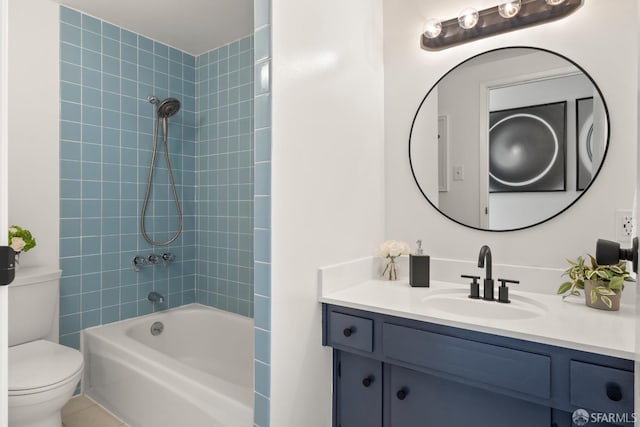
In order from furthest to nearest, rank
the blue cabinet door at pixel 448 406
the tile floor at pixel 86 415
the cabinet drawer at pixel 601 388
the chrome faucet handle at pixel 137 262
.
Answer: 1. the chrome faucet handle at pixel 137 262
2. the tile floor at pixel 86 415
3. the blue cabinet door at pixel 448 406
4. the cabinet drawer at pixel 601 388

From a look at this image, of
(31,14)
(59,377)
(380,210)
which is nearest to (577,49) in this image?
(380,210)

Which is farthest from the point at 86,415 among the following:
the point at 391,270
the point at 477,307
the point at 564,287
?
the point at 564,287

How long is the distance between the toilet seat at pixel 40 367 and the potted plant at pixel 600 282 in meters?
2.18

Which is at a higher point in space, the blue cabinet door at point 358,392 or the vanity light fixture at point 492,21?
the vanity light fixture at point 492,21

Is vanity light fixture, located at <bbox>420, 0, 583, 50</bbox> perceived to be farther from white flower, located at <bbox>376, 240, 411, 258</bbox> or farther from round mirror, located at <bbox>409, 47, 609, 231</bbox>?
white flower, located at <bbox>376, 240, 411, 258</bbox>

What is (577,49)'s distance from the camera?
1.55 metres

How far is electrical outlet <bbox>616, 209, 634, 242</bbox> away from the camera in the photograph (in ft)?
4.73

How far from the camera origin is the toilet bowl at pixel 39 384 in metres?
1.53

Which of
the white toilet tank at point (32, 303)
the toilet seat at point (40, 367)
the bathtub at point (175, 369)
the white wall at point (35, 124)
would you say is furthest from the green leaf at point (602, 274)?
the white wall at point (35, 124)

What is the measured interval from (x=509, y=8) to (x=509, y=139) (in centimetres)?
58

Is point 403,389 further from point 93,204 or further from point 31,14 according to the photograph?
point 31,14

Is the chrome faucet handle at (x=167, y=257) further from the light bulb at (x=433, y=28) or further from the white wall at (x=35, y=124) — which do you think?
the light bulb at (x=433, y=28)

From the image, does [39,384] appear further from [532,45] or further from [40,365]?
[532,45]

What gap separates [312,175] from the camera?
4.95ft
